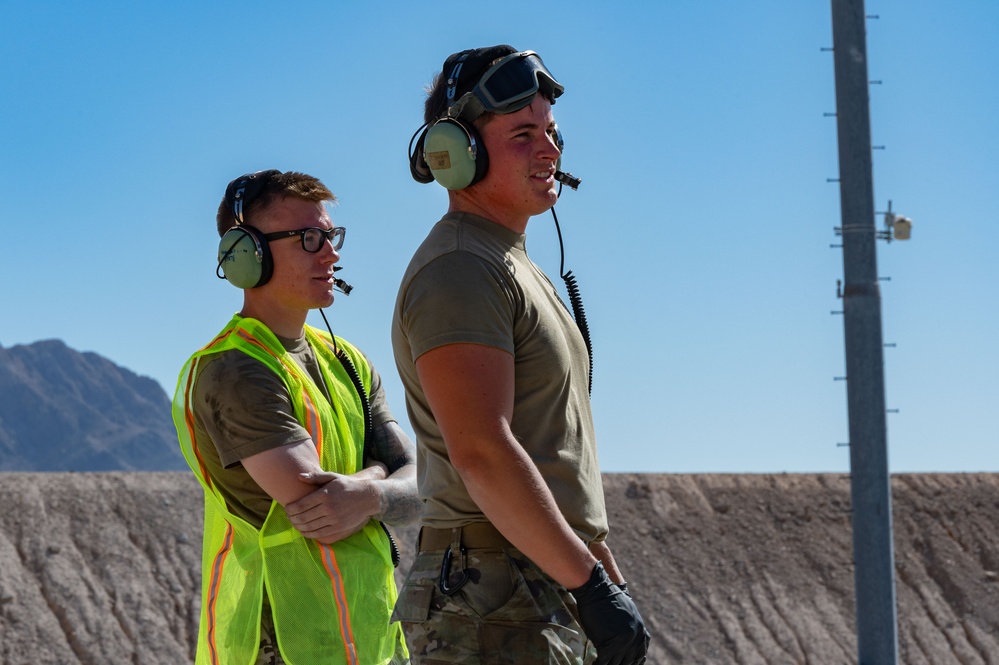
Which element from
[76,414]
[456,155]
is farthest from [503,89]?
[76,414]

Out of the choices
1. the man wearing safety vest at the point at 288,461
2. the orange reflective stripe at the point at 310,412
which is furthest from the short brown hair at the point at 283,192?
the orange reflective stripe at the point at 310,412

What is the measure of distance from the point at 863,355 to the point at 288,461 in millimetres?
6749

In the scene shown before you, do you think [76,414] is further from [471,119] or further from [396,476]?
[471,119]

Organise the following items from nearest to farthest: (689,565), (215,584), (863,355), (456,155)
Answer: (456,155)
(215,584)
(863,355)
(689,565)

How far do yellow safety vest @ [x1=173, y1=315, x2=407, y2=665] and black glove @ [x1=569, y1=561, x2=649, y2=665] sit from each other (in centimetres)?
134

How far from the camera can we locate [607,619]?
2998mm

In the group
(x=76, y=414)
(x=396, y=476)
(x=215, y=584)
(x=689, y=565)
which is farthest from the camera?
(x=76, y=414)

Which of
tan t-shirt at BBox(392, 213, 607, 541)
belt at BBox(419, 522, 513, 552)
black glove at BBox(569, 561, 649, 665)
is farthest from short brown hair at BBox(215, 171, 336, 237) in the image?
black glove at BBox(569, 561, 649, 665)

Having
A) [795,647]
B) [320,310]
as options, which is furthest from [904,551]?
[320,310]

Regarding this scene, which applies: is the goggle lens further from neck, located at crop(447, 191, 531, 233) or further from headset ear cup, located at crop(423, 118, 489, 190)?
neck, located at crop(447, 191, 531, 233)

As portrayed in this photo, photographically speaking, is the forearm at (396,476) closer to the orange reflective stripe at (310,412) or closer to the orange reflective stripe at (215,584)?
the orange reflective stripe at (310,412)

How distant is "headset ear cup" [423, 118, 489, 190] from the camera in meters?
3.44

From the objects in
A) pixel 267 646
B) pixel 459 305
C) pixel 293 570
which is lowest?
pixel 267 646

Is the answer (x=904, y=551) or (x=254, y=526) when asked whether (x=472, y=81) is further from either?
(x=904, y=551)
